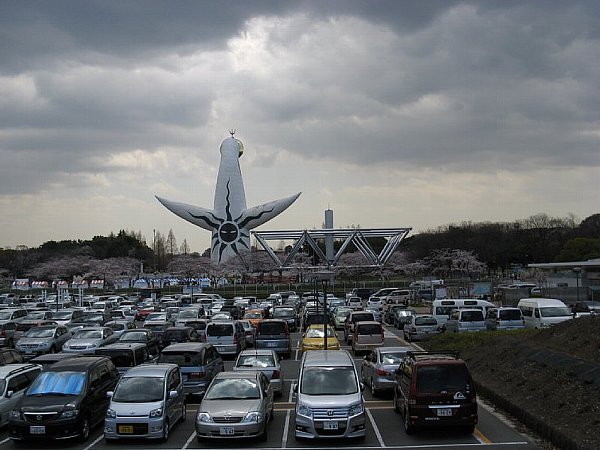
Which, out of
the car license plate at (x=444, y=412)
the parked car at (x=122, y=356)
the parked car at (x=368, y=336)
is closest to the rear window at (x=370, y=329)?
the parked car at (x=368, y=336)

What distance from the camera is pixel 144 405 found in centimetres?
1402

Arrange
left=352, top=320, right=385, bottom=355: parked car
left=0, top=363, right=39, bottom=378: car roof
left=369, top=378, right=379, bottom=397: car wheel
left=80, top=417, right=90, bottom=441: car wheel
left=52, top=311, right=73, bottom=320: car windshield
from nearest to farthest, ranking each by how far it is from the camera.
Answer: left=80, top=417, right=90, bottom=441: car wheel, left=0, top=363, right=39, bottom=378: car roof, left=369, top=378, right=379, bottom=397: car wheel, left=352, top=320, right=385, bottom=355: parked car, left=52, top=311, right=73, bottom=320: car windshield

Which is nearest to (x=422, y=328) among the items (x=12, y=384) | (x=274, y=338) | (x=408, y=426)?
(x=274, y=338)

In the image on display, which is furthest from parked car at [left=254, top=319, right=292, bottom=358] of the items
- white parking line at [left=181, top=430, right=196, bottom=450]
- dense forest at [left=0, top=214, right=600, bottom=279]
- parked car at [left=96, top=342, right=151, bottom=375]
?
dense forest at [left=0, top=214, right=600, bottom=279]

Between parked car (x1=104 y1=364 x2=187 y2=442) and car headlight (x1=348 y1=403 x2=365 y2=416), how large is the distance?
384cm

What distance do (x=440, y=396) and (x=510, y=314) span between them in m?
19.3

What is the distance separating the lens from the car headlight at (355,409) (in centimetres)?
1342

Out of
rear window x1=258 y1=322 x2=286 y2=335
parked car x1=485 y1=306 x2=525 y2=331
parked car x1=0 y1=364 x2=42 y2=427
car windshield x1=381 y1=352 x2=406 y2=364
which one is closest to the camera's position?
parked car x1=0 y1=364 x2=42 y2=427

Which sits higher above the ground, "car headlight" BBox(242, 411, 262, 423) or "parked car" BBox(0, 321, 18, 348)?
"car headlight" BBox(242, 411, 262, 423)

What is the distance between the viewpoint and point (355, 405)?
44.5ft

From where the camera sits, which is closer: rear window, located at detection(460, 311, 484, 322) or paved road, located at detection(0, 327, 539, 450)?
paved road, located at detection(0, 327, 539, 450)

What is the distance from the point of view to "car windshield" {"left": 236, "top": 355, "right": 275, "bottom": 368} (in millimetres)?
18562

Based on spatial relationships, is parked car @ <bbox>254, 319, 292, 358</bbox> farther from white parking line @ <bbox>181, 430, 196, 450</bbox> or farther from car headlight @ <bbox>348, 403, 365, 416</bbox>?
car headlight @ <bbox>348, 403, 365, 416</bbox>

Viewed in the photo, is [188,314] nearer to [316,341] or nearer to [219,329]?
[219,329]
